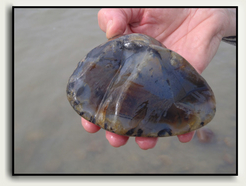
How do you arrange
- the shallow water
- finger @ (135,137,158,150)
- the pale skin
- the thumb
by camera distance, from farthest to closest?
the shallow water → the pale skin → the thumb → finger @ (135,137,158,150)

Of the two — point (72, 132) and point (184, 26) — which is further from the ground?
point (184, 26)

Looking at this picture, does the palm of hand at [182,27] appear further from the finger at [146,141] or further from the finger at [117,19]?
the finger at [146,141]

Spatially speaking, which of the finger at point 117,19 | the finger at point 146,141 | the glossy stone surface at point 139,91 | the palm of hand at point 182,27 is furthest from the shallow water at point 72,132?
the finger at point 117,19

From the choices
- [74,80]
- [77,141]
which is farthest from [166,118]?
[77,141]

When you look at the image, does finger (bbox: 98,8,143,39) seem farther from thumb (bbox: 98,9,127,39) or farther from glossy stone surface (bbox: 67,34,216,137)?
glossy stone surface (bbox: 67,34,216,137)

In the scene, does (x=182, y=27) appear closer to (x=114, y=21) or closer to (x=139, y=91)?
(x=114, y=21)

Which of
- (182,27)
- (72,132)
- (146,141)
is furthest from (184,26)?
(72,132)

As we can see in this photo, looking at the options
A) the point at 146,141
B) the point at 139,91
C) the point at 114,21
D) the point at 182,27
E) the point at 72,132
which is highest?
the point at 182,27

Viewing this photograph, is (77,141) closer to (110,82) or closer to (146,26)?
(110,82)

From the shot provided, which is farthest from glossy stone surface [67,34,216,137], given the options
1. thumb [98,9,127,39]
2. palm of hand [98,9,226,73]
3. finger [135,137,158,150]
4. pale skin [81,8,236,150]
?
palm of hand [98,9,226,73]
